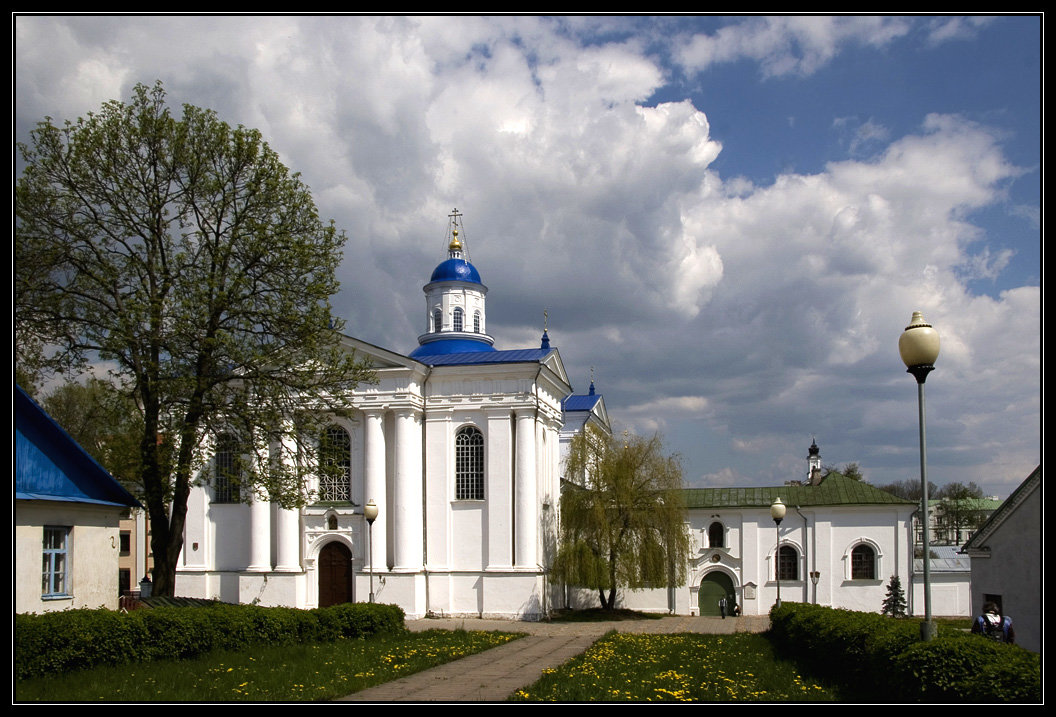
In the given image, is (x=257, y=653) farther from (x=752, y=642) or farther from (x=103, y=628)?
(x=752, y=642)

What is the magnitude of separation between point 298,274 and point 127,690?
38.3 feet

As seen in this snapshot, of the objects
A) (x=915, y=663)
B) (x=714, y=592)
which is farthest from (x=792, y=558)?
(x=915, y=663)

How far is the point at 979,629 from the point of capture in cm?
1591

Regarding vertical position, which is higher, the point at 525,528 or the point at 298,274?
the point at 298,274

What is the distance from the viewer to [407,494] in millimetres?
34969

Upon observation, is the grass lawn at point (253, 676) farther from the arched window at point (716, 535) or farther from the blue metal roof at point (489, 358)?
the arched window at point (716, 535)

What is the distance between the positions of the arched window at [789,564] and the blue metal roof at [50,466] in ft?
103

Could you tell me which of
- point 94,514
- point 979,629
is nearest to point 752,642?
point 979,629

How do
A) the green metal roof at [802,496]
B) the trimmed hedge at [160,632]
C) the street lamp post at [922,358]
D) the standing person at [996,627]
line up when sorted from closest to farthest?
1. the street lamp post at [922,358]
2. the trimmed hedge at [160,632]
3. the standing person at [996,627]
4. the green metal roof at [802,496]

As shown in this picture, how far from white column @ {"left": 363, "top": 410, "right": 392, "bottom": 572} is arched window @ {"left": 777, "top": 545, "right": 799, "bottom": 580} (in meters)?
18.6

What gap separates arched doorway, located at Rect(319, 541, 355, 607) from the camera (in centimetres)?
3566

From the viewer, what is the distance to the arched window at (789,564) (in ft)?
141

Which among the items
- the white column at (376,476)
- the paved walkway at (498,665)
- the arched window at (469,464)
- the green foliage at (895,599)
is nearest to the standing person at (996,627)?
the paved walkway at (498,665)

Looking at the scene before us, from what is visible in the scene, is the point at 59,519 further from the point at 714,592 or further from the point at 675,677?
the point at 714,592
